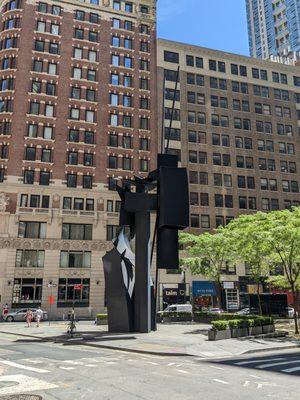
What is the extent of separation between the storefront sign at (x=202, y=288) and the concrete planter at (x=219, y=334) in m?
34.3

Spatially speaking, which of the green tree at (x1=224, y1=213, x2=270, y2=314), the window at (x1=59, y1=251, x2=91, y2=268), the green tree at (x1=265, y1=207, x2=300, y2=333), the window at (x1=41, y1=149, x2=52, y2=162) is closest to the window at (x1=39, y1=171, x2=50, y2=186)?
the window at (x1=41, y1=149, x2=52, y2=162)

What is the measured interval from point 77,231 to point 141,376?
1685 inches

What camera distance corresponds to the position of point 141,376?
41.5ft

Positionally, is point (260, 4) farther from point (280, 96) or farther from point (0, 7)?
point (0, 7)

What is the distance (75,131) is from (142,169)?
11196 millimetres

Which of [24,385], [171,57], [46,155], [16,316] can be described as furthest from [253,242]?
[171,57]

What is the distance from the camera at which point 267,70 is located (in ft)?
243

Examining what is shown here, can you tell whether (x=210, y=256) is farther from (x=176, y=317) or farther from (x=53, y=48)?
(x=53, y=48)

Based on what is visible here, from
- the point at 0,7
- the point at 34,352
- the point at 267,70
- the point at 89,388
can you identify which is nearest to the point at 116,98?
the point at 0,7

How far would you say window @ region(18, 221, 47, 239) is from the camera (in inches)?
2045

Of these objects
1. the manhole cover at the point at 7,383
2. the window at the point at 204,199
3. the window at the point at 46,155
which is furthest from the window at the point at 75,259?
the manhole cover at the point at 7,383

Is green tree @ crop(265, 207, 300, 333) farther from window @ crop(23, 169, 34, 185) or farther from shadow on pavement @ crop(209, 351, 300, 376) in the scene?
window @ crop(23, 169, 34, 185)

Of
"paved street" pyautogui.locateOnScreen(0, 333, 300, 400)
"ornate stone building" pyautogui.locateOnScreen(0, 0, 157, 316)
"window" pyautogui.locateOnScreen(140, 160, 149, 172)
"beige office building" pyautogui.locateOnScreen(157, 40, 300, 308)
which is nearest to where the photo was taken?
"paved street" pyautogui.locateOnScreen(0, 333, 300, 400)

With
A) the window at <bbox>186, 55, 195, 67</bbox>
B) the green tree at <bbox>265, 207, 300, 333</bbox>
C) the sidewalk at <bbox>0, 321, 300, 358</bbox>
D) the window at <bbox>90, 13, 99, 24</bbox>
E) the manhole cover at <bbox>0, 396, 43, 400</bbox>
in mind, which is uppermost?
the window at <bbox>90, 13, 99, 24</bbox>
